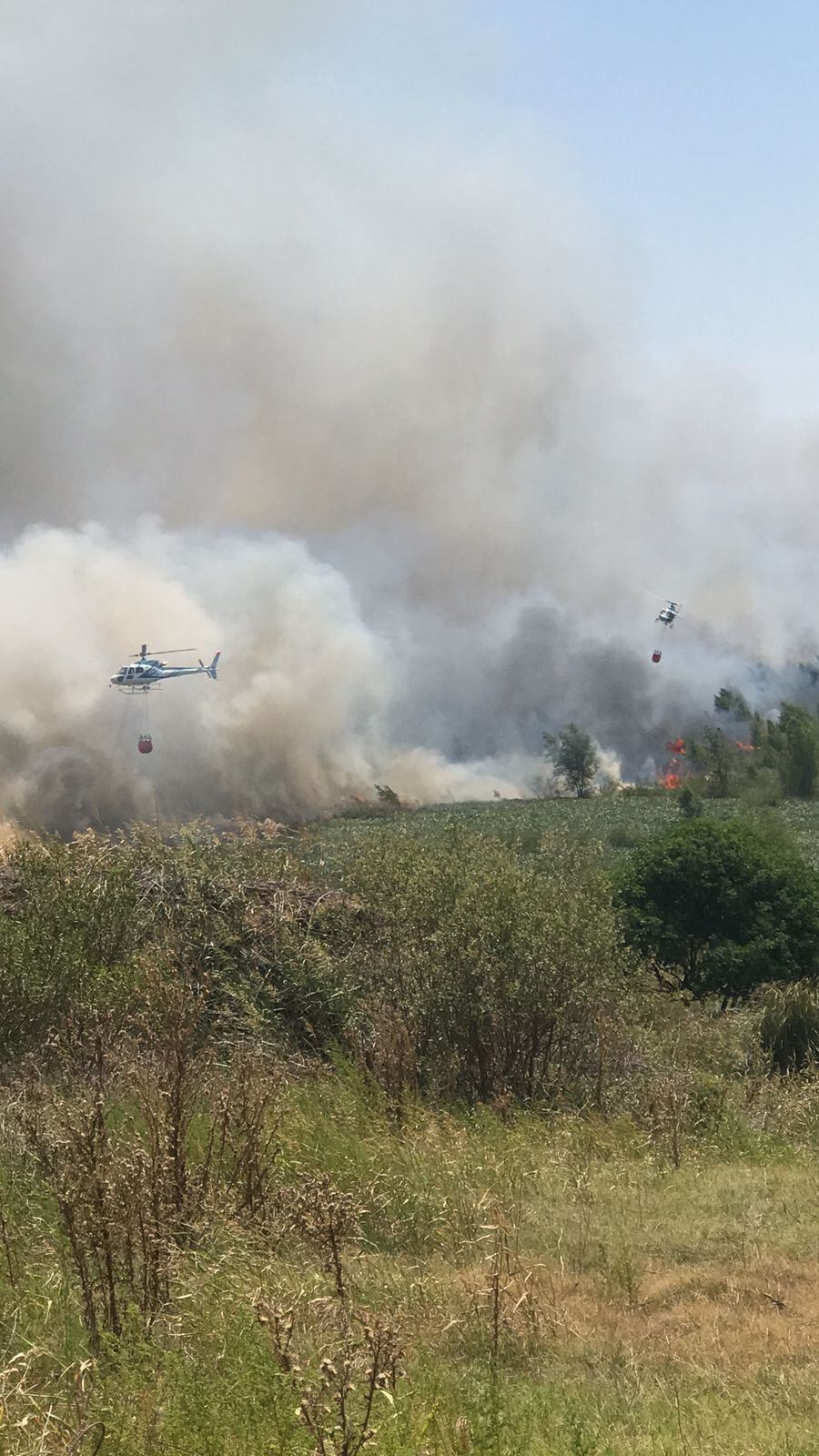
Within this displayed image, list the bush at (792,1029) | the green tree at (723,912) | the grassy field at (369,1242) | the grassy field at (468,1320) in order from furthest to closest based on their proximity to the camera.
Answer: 1. the green tree at (723,912)
2. the bush at (792,1029)
3. the grassy field at (369,1242)
4. the grassy field at (468,1320)

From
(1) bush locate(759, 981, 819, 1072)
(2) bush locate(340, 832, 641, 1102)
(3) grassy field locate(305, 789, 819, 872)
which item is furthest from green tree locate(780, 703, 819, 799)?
(2) bush locate(340, 832, 641, 1102)

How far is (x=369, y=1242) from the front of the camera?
9.62 metres

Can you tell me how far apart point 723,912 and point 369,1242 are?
25.5 m

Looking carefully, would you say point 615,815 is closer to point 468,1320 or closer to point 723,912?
point 723,912

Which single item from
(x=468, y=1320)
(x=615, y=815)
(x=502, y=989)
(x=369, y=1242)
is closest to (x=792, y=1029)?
(x=502, y=989)

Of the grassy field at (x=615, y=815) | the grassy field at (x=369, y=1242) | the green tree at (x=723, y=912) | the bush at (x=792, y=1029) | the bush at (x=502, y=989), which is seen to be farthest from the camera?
the grassy field at (x=615, y=815)

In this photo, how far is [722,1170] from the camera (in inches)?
484

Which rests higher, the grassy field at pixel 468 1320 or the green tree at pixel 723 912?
the green tree at pixel 723 912

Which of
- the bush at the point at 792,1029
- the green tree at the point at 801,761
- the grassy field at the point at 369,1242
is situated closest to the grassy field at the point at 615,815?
the green tree at the point at 801,761

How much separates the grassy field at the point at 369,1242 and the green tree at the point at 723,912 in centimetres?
1406

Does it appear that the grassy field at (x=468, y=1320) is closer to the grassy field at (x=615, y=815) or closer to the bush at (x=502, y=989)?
the bush at (x=502, y=989)

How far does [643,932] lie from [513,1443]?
2738 centimetres

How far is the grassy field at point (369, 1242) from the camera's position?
5.91 metres

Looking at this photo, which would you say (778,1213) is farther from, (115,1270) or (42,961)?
→ (42,961)
